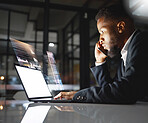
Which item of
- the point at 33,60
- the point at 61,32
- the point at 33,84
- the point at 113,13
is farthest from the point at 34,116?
the point at 61,32

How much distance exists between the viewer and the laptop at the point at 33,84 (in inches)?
35.0

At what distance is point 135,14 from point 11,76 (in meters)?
3.20

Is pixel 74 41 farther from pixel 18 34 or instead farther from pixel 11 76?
pixel 11 76

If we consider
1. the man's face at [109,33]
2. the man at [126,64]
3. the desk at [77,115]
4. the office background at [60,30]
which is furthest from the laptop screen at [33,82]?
the office background at [60,30]

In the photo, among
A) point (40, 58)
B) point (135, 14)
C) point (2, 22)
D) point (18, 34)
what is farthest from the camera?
point (18, 34)

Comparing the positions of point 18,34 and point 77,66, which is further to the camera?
point 18,34

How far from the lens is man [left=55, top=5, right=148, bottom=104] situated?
77 centimetres

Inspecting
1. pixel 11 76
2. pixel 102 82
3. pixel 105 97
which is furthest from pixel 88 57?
pixel 105 97

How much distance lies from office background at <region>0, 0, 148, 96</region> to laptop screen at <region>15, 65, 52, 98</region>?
2.08 m

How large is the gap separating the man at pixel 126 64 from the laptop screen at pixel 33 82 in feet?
0.49

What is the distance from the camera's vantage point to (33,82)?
102 cm

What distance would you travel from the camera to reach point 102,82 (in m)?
1.32

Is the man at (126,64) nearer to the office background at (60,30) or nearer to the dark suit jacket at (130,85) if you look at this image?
the dark suit jacket at (130,85)

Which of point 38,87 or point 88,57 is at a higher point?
point 88,57
